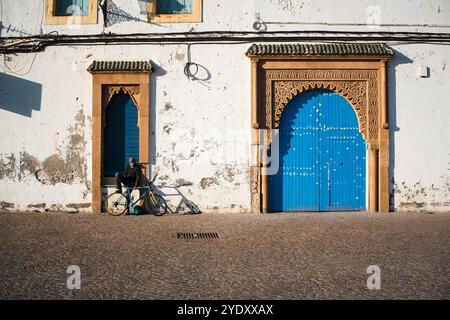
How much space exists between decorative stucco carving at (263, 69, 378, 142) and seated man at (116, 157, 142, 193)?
3.43 metres

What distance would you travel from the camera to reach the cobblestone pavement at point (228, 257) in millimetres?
3746

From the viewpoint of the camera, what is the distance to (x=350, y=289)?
3777 mm

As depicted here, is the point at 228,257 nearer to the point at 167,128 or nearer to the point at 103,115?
the point at 167,128

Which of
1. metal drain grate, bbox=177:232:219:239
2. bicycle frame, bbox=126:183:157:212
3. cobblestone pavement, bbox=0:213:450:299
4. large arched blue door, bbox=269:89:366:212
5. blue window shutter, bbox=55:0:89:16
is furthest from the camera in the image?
blue window shutter, bbox=55:0:89:16

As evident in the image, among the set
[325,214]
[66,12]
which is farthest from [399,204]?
[66,12]

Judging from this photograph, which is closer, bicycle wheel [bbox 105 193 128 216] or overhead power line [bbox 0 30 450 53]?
bicycle wheel [bbox 105 193 128 216]

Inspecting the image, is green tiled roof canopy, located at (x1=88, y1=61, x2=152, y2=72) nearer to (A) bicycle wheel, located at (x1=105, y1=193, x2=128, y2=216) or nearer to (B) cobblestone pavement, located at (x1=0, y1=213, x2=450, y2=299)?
(A) bicycle wheel, located at (x1=105, y1=193, x2=128, y2=216)

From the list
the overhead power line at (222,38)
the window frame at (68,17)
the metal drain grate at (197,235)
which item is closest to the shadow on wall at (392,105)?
the overhead power line at (222,38)

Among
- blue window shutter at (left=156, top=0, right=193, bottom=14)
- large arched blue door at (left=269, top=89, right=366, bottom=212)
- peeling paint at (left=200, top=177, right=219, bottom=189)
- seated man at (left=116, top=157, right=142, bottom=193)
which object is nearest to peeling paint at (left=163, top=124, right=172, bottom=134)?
seated man at (left=116, top=157, right=142, bottom=193)

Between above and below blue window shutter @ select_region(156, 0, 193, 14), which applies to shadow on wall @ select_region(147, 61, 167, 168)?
below

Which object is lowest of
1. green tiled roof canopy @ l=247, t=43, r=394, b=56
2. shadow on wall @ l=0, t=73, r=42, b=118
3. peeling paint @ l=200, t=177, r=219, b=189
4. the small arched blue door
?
peeling paint @ l=200, t=177, r=219, b=189

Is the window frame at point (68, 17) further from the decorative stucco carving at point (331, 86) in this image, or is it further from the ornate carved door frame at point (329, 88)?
the decorative stucco carving at point (331, 86)

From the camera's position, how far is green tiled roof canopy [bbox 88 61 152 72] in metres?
9.05
